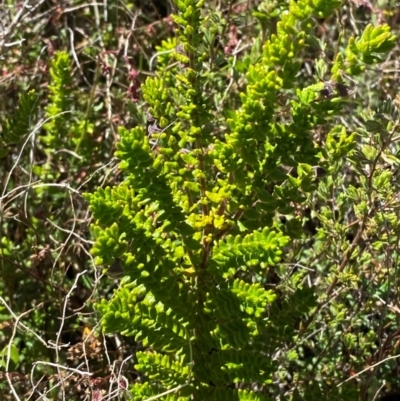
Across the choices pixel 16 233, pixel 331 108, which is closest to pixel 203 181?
pixel 331 108

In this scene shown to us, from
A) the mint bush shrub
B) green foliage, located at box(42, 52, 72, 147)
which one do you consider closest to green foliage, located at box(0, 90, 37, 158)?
green foliage, located at box(42, 52, 72, 147)

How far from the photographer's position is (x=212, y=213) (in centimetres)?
126

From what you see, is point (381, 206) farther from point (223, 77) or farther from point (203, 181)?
point (223, 77)

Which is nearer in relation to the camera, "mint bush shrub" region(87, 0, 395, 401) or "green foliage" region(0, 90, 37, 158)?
"mint bush shrub" region(87, 0, 395, 401)

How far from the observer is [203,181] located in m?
1.25

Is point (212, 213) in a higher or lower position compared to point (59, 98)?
lower

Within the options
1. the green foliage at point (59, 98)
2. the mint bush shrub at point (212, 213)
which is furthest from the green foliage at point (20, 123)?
the mint bush shrub at point (212, 213)

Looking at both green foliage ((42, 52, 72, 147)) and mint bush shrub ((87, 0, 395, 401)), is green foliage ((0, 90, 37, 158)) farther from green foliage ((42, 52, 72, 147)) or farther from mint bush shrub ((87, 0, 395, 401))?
mint bush shrub ((87, 0, 395, 401))

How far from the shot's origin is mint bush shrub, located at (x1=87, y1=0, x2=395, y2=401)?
44.3 inches

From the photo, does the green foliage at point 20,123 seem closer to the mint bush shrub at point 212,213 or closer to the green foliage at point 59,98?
the green foliage at point 59,98

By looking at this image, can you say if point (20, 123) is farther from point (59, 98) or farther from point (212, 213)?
point (212, 213)

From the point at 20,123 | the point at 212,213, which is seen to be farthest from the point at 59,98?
the point at 212,213

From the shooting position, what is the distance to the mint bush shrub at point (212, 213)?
3.69ft

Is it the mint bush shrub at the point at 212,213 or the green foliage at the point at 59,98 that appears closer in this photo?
the mint bush shrub at the point at 212,213
